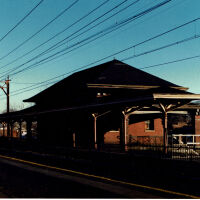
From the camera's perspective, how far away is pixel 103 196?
8992 millimetres

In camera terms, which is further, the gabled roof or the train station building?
the gabled roof

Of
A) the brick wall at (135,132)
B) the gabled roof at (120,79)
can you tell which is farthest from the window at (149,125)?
the gabled roof at (120,79)

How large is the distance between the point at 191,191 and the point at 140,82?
64.1ft

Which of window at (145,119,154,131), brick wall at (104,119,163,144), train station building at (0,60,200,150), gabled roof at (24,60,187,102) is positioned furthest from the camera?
window at (145,119,154,131)

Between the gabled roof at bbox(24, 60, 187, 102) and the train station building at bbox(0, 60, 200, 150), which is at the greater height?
the gabled roof at bbox(24, 60, 187, 102)

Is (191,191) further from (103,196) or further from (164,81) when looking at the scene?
(164,81)

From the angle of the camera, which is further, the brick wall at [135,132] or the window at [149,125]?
the window at [149,125]

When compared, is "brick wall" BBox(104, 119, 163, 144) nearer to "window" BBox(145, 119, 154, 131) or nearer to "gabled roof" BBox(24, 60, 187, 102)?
"window" BBox(145, 119, 154, 131)

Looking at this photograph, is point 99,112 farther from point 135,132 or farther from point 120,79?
point 135,132

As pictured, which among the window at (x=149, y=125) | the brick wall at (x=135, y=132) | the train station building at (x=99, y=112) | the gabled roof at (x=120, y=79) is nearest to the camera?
the train station building at (x=99, y=112)

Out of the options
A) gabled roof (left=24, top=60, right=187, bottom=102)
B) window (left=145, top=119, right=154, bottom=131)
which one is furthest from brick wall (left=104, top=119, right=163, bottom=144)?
gabled roof (left=24, top=60, right=187, bottom=102)

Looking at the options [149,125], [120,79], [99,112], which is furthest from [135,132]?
[99,112]

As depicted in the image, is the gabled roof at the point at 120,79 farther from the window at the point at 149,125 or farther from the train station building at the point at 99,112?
the window at the point at 149,125

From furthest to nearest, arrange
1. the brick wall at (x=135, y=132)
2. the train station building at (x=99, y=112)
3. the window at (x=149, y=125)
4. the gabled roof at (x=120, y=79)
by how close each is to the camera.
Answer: the window at (x=149, y=125) → the brick wall at (x=135, y=132) → the gabled roof at (x=120, y=79) → the train station building at (x=99, y=112)
